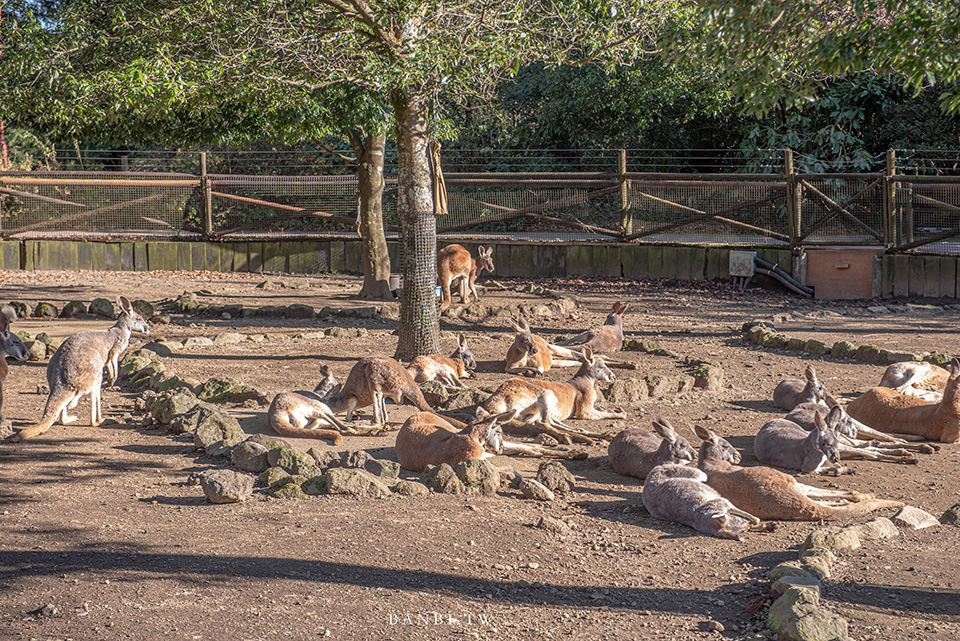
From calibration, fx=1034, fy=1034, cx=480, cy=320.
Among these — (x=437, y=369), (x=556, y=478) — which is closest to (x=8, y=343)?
(x=437, y=369)

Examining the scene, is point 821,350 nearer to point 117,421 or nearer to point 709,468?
point 709,468

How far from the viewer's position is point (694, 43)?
723cm

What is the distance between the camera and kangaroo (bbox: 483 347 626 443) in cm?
802

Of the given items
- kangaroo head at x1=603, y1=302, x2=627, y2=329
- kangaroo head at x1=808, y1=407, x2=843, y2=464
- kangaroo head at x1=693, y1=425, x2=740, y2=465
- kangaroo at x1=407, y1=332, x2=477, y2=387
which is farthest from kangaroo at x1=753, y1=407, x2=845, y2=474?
kangaroo head at x1=603, y1=302, x2=627, y2=329

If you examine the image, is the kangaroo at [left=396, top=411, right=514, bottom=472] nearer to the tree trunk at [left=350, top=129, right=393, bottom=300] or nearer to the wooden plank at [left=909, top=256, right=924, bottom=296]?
the tree trunk at [left=350, top=129, right=393, bottom=300]

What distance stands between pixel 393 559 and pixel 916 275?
44.5 ft

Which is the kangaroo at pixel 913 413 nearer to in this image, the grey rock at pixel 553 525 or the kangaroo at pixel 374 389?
the grey rock at pixel 553 525

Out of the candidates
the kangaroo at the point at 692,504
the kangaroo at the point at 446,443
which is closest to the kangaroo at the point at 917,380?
the kangaroo at the point at 692,504

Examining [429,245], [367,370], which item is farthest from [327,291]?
[367,370]

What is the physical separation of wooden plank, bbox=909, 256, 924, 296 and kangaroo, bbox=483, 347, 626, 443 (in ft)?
31.7

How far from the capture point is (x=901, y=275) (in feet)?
54.2

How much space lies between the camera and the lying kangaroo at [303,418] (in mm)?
7773

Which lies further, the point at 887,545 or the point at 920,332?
the point at 920,332

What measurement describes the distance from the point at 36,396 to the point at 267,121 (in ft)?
16.9
